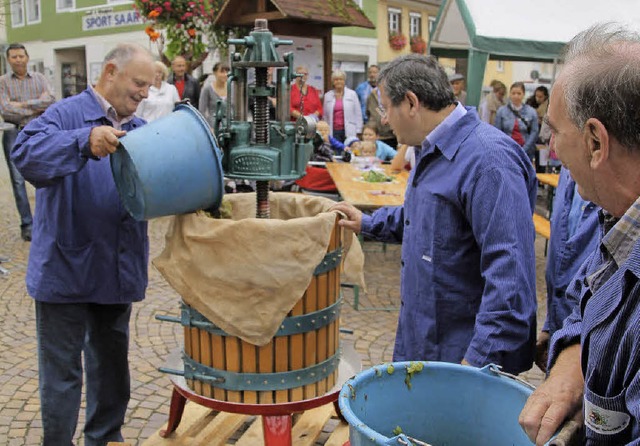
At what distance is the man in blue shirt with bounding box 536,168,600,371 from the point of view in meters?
2.34

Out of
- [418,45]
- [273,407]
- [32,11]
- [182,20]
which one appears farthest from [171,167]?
[32,11]

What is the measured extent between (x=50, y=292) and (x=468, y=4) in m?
7.72

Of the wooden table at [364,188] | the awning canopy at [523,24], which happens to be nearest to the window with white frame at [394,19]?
the awning canopy at [523,24]

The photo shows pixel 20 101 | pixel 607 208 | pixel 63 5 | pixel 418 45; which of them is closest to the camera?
pixel 607 208

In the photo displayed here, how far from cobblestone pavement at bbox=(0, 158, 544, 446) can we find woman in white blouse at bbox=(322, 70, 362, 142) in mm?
2913

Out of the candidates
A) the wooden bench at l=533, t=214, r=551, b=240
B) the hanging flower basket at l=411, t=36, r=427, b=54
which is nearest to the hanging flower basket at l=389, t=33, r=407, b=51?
the hanging flower basket at l=411, t=36, r=427, b=54

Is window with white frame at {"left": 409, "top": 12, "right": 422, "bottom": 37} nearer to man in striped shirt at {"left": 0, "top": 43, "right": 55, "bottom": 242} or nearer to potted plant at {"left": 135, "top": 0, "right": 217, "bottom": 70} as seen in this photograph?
potted plant at {"left": 135, "top": 0, "right": 217, "bottom": 70}

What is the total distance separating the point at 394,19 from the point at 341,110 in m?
16.0

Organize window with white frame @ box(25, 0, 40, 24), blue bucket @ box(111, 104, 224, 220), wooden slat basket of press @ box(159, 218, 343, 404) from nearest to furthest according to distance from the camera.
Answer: blue bucket @ box(111, 104, 224, 220)
wooden slat basket of press @ box(159, 218, 343, 404)
window with white frame @ box(25, 0, 40, 24)

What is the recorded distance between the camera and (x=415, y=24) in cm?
2508

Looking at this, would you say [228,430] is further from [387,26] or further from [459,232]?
[387,26]

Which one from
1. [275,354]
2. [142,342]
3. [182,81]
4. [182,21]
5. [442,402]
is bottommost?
[142,342]

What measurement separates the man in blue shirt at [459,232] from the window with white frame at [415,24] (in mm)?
23590

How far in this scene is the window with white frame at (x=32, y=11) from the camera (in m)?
25.0
